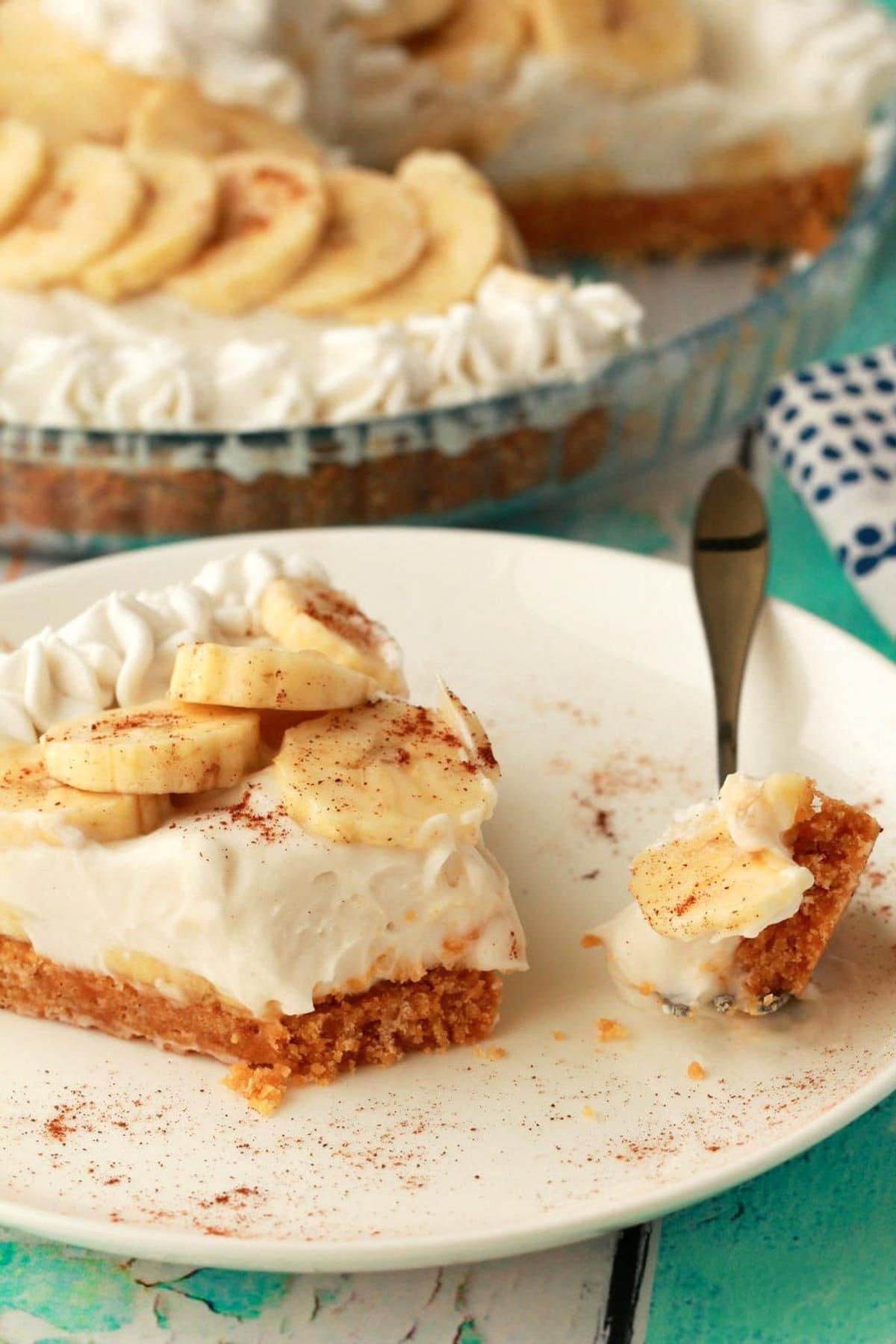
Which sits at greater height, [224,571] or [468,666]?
[224,571]

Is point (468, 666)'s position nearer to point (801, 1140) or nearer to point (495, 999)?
point (495, 999)

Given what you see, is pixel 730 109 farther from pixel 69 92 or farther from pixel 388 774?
pixel 388 774

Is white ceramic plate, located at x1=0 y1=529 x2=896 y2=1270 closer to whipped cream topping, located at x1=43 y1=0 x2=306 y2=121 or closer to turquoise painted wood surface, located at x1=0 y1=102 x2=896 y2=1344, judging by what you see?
turquoise painted wood surface, located at x1=0 y1=102 x2=896 y2=1344

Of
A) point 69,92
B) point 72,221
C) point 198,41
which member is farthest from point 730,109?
point 72,221

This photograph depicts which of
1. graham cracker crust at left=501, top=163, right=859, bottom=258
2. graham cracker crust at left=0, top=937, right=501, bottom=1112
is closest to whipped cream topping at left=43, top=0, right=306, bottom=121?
graham cracker crust at left=501, top=163, right=859, bottom=258

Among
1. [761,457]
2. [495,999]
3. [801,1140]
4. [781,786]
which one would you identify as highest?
[781,786]

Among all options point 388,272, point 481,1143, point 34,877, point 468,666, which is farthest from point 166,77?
point 481,1143

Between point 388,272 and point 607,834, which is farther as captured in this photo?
point 388,272
